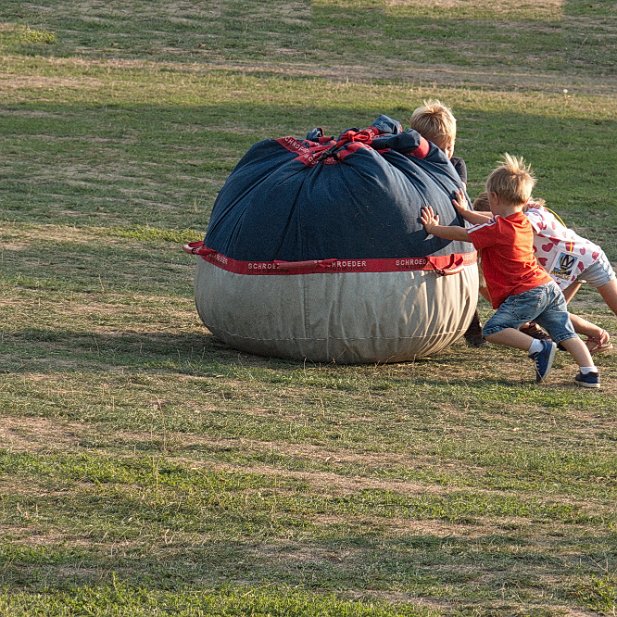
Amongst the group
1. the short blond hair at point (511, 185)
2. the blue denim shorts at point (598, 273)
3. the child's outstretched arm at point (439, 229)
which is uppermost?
the short blond hair at point (511, 185)

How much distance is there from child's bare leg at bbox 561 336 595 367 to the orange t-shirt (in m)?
0.38

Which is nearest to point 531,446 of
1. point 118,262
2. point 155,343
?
point 155,343

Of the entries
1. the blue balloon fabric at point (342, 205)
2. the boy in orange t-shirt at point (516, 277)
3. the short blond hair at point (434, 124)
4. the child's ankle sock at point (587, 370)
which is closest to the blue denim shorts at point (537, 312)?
the boy in orange t-shirt at point (516, 277)

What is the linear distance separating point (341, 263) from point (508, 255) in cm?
100

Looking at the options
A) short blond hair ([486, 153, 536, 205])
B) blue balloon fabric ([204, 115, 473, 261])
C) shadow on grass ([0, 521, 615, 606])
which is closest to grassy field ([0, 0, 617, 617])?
shadow on grass ([0, 521, 615, 606])

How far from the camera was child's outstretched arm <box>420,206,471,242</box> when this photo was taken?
24.0 feet

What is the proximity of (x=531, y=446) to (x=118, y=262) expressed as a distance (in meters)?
4.93

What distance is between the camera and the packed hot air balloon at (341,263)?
722 cm

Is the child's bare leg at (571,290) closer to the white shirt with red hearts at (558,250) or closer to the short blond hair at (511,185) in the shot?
the white shirt with red hearts at (558,250)

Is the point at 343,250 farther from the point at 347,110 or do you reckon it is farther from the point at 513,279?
the point at 347,110

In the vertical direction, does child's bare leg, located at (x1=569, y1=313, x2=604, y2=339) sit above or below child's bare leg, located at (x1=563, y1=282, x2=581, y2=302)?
below

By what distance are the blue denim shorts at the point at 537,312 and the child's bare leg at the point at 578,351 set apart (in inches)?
1.2

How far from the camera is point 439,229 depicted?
7.29m

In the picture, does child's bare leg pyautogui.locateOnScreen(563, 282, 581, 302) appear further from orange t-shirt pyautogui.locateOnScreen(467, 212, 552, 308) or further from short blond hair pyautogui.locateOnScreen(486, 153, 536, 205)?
short blond hair pyautogui.locateOnScreen(486, 153, 536, 205)
